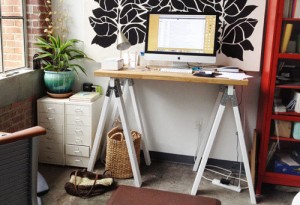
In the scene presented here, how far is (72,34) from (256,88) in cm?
189

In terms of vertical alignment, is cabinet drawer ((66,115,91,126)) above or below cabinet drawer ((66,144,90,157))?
above

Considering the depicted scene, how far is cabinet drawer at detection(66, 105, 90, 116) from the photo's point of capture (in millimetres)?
3131


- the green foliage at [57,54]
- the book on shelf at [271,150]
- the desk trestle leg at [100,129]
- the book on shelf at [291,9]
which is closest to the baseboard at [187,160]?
the book on shelf at [271,150]

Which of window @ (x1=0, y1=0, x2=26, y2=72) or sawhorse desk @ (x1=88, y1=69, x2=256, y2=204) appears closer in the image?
sawhorse desk @ (x1=88, y1=69, x2=256, y2=204)

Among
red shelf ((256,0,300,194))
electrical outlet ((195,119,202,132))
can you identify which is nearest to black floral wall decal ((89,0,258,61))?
red shelf ((256,0,300,194))

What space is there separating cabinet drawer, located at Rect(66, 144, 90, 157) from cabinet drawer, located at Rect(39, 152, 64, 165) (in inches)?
3.9

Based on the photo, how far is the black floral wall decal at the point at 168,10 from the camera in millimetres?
3062

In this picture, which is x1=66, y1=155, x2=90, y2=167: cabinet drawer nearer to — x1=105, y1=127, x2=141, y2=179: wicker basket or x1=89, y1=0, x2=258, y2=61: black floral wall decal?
x1=105, y1=127, x2=141, y2=179: wicker basket

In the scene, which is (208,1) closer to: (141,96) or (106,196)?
(141,96)

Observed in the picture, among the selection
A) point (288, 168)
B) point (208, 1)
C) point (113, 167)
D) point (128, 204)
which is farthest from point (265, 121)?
point (128, 204)

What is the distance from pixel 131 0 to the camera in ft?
10.7

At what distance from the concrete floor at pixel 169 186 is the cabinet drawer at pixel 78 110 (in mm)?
548

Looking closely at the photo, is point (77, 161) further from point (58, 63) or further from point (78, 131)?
point (58, 63)

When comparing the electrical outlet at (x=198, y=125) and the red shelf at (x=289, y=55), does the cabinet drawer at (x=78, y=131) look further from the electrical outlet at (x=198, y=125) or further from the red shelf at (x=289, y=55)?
the red shelf at (x=289, y=55)
